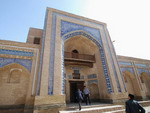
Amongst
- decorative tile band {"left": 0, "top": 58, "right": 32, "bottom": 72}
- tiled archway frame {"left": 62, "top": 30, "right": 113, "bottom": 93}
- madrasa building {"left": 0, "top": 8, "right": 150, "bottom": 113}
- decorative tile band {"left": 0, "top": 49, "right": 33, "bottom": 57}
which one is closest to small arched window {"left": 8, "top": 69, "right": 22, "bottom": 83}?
madrasa building {"left": 0, "top": 8, "right": 150, "bottom": 113}

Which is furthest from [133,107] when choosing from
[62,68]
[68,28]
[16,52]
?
[68,28]

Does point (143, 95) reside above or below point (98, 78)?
below

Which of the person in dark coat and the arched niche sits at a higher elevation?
the arched niche

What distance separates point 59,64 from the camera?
18.9 feet

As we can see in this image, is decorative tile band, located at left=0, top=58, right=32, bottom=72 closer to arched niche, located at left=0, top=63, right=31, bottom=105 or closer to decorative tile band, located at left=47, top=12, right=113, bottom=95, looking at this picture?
arched niche, located at left=0, top=63, right=31, bottom=105

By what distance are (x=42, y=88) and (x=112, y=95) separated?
453 centimetres

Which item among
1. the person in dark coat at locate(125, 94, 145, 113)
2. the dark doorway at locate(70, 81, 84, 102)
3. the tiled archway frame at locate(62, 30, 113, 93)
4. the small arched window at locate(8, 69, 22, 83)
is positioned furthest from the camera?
the dark doorway at locate(70, 81, 84, 102)

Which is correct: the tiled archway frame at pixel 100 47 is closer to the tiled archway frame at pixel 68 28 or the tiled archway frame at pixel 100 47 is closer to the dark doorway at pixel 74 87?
the tiled archway frame at pixel 68 28

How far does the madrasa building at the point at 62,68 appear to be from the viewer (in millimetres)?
5094

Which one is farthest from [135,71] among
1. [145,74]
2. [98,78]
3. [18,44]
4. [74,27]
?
[18,44]

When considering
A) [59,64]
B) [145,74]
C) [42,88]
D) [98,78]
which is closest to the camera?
[42,88]

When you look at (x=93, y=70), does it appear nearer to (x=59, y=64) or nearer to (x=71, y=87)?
(x=71, y=87)

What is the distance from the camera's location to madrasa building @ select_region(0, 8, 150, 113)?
5094 millimetres

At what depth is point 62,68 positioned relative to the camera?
19.2 feet
